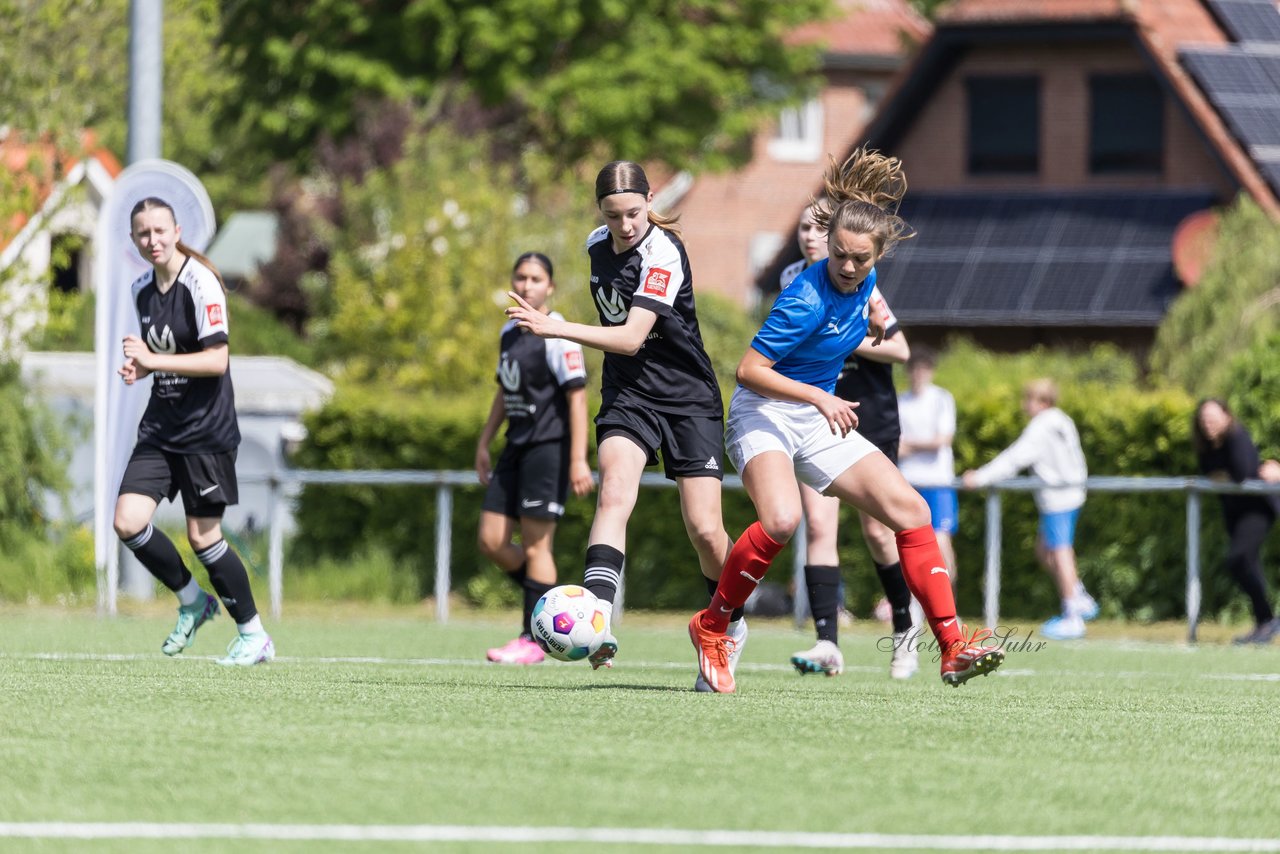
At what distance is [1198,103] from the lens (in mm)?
31062

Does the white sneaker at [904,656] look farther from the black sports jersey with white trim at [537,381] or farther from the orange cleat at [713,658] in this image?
the black sports jersey with white trim at [537,381]

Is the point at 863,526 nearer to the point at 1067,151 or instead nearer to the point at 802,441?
the point at 802,441

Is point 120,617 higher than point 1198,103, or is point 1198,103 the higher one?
point 1198,103

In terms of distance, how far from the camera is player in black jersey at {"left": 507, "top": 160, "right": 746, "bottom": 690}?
8.22m

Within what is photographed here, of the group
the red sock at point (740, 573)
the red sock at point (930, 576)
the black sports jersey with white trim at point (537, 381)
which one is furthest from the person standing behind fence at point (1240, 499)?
the red sock at point (740, 573)

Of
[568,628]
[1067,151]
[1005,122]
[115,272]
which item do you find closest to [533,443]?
[568,628]

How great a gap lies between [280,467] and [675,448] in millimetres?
11441

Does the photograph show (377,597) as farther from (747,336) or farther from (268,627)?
(747,336)

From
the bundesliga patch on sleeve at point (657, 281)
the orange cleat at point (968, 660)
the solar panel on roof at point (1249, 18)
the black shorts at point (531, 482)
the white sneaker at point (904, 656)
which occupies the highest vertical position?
the solar panel on roof at point (1249, 18)

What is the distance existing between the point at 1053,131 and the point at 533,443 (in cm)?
2406

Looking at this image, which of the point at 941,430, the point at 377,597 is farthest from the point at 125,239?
the point at 941,430

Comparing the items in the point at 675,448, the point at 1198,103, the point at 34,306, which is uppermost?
the point at 1198,103

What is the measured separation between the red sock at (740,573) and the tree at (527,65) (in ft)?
104

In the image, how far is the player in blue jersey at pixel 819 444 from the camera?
8.12 metres
